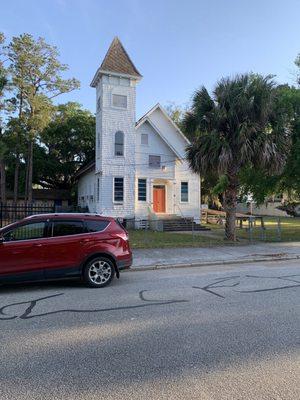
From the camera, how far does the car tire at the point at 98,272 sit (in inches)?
353

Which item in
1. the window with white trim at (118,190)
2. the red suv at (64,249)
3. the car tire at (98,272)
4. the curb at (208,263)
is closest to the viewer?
the red suv at (64,249)

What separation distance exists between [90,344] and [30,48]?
35.3 metres

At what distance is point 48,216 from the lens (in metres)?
9.08

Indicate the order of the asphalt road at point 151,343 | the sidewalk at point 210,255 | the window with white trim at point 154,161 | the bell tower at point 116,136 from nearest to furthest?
the asphalt road at point 151,343, the sidewalk at point 210,255, the bell tower at point 116,136, the window with white trim at point 154,161

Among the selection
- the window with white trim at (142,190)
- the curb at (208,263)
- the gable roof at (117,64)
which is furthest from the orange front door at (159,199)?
the curb at (208,263)

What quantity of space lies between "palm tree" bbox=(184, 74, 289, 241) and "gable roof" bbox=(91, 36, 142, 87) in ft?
39.4

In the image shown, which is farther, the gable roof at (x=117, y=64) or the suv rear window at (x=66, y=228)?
the gable roof at (x=117, y=64)

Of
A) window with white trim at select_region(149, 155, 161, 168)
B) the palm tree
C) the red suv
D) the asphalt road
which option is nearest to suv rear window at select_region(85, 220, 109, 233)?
the red suv

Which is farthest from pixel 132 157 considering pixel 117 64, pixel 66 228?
pixel 66 228

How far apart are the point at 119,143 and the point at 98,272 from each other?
21.5 m

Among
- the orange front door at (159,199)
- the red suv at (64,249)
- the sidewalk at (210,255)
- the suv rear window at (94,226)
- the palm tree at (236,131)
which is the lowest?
the sidewalk at (210,255)

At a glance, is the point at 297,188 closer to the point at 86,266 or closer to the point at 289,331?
the point at 86,266

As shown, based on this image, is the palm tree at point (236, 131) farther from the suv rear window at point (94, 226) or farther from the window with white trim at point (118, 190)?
the window with white trim at point (118, 190)

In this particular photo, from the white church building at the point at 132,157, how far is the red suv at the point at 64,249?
1986 cm
